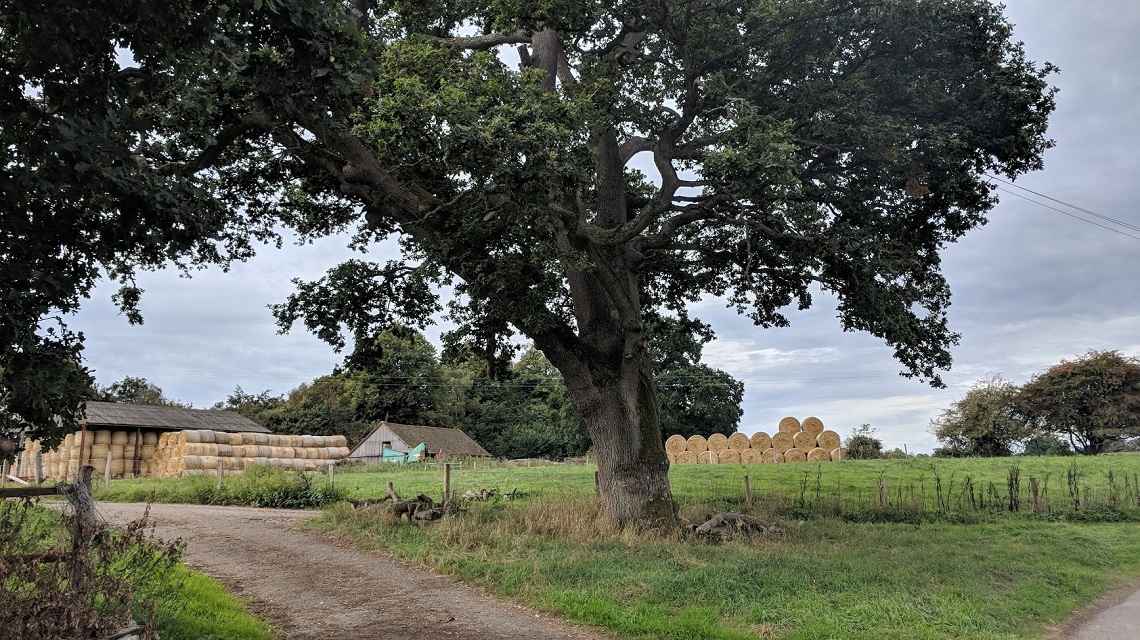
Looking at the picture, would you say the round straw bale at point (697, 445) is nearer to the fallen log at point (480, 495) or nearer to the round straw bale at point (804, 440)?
the round straw bale at point (804, 440)

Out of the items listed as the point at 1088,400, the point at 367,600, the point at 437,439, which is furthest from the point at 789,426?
the point at 367,600

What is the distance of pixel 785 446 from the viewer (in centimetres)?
3856

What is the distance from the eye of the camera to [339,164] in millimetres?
12641

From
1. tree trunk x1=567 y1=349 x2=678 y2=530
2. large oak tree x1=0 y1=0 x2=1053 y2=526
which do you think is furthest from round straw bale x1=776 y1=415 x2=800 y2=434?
tree trunk x1=567 y1=349 x2=678 y2=530

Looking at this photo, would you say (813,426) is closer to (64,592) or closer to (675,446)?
(675,446)

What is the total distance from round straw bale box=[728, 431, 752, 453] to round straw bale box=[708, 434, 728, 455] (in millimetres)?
355

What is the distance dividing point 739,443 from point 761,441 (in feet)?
4.07

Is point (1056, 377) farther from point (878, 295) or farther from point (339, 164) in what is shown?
point (339, 164)

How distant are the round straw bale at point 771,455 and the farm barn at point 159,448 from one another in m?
24.4

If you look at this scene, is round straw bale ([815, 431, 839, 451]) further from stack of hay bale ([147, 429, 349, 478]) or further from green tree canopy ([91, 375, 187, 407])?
green tree canopy ([91, 375, 187, 407])

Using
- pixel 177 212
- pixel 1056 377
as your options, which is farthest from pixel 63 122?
pixel 1056 377

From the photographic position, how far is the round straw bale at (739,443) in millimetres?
39144

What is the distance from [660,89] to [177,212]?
11.4m

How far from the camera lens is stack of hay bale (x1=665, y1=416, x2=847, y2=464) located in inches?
1485
